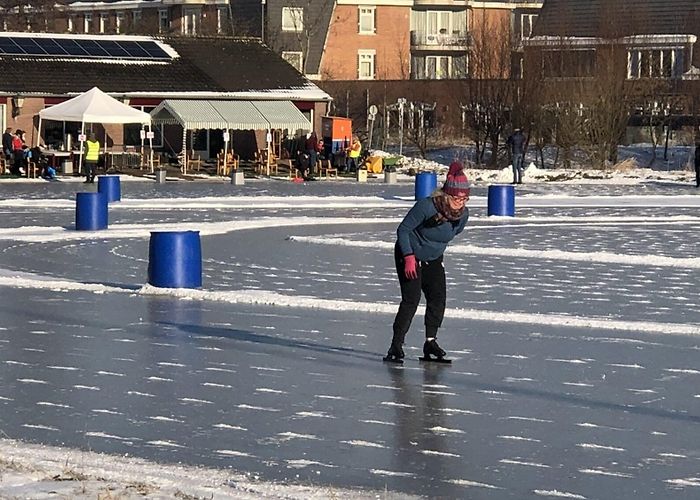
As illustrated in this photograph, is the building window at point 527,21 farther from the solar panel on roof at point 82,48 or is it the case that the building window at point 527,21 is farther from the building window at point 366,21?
the solar panel on roof at point 82,48

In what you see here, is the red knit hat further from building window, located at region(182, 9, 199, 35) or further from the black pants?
building window, located at region(182, 9, 199, 35)

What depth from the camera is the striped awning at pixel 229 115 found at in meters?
54.1

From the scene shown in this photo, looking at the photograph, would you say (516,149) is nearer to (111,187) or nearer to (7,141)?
(111,187)

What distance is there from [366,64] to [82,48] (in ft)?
118

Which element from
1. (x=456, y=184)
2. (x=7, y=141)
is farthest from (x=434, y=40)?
(x=456, y=184)

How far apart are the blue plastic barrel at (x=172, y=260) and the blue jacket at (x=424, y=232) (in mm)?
5738

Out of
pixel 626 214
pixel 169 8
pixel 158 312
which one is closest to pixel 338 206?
pixel 626 214

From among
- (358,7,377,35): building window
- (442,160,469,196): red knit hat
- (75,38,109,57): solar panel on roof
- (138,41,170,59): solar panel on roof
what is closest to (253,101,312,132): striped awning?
(138,41,170,59): solar panel on roof

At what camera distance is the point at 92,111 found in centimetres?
4756

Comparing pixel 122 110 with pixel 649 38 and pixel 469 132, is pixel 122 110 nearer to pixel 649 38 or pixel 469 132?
pixel 469 132

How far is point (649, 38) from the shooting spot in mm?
70750

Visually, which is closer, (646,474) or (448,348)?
(646,474)

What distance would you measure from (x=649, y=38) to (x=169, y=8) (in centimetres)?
3607

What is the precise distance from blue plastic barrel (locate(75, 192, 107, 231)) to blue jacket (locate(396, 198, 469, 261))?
15175 millimetres
